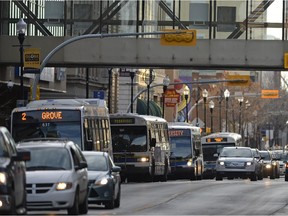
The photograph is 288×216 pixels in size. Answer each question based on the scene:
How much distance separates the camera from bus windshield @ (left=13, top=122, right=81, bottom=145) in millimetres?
38656

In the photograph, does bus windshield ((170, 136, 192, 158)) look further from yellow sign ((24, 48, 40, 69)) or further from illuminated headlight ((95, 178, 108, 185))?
illuminated headlight ((95, 178, 108, 185))

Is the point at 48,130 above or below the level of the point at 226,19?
below

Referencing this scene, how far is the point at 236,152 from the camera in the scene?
195ft

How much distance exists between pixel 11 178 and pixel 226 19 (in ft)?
137

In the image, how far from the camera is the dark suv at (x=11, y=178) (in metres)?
19.5

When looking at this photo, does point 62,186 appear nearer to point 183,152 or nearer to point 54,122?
point 54,122

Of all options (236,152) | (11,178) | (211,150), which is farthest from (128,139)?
(11,178)

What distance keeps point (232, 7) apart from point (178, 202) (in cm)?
2929

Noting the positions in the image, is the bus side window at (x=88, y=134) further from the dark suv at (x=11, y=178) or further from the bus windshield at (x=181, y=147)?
the bus windshield at (x=181, y=147)

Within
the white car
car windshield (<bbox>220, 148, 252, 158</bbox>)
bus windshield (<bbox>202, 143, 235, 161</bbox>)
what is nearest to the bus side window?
the white car

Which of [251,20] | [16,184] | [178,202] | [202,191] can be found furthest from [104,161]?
[251,20]

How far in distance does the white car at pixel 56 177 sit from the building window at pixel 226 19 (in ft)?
116

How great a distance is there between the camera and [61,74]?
3145 inches

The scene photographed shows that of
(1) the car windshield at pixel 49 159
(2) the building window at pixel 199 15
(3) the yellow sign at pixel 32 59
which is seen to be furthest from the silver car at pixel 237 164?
(1) the car windshield at pixel 49 159
